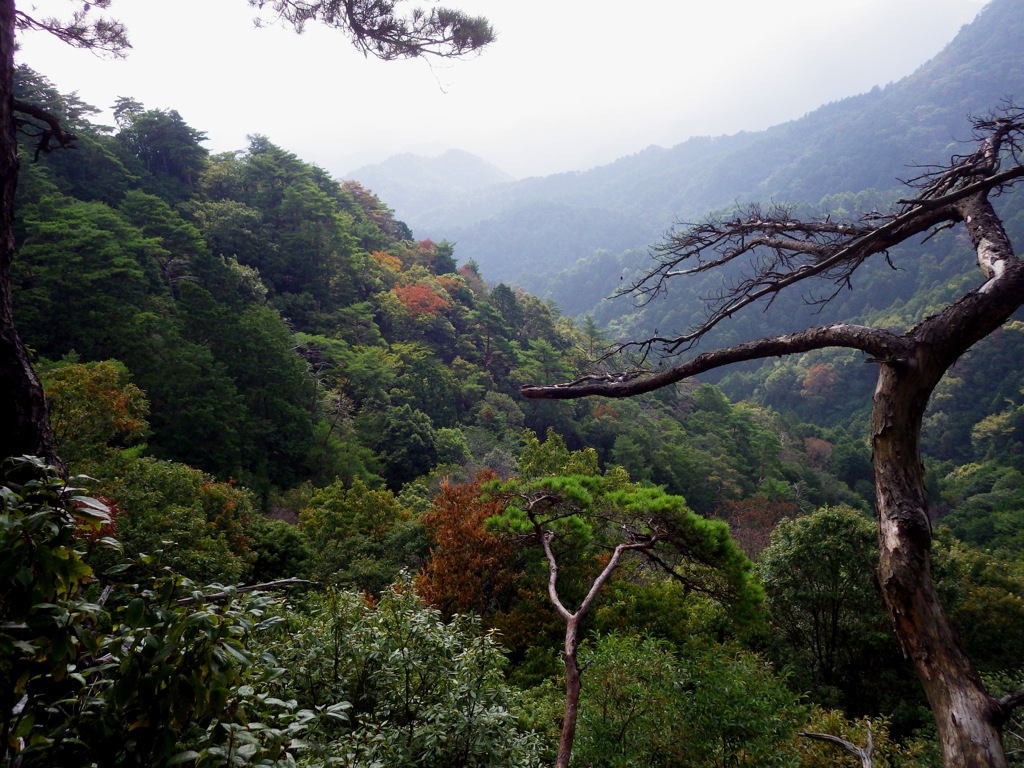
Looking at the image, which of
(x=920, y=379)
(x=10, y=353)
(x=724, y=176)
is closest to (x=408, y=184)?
(x=724, y=176)

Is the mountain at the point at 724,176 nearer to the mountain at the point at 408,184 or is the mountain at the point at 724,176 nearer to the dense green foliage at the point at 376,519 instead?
the mountain at the point at 408,184

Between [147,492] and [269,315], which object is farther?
[269,315]

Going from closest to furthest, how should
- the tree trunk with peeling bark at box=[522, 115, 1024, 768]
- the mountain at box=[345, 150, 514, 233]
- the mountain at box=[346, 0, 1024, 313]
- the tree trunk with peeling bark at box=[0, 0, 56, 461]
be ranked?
the tree trunk with peeling bark at box=[522, 115, 1024, 768], the tree trunk with peeling bark at box=[0, 0, 56, 461], the mountain at box=[346, 0, 1024, 313], the mountain at box=[345, 150, 514, 233]

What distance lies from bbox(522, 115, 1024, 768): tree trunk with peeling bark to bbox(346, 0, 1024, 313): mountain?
90049mm

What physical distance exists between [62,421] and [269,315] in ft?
35.0

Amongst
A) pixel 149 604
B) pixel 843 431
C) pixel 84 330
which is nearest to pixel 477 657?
pixel 149 604

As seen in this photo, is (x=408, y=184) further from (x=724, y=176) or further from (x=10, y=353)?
(x=10, y=353)

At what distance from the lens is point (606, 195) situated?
16525 cm

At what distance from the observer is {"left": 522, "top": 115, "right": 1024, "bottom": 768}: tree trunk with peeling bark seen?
1684 mm

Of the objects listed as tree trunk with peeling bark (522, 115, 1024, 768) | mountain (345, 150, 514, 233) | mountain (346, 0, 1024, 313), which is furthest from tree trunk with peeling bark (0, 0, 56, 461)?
mountain (345, 150, 514, 233)

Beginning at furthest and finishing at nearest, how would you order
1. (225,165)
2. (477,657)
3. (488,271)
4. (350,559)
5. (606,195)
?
(606,195) < (488,271) < (225,165) < (350,559) < (477,657)

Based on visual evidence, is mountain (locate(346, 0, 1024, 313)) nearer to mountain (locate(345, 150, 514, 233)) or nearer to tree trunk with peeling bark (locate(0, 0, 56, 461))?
mountain (locate(345, 150, 514, 233))

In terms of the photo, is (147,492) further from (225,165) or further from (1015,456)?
(1015,456)

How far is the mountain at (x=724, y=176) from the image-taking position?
97375 millimetres
